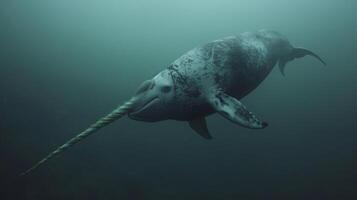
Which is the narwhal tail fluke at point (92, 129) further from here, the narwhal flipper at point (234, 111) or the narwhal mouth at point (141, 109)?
the narwhal flipper at point (234, 111)

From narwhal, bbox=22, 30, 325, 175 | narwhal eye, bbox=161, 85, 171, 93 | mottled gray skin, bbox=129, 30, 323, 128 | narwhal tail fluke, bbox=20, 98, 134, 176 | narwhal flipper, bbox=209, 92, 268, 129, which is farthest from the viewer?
→ narwhal eye, bbox=161, 85, 171, 93

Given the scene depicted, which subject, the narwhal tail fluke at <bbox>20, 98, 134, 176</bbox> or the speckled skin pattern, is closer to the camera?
the narwhal tail fluke at <bbox>20, 98, 134, 176</bbox>

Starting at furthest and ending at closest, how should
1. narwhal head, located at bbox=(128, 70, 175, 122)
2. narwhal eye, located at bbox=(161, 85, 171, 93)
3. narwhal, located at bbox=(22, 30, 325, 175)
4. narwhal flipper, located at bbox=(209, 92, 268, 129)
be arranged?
narwhal eye, located at bbox=(161, 85, 171, 93) → narwhal head, located at bbox=(128, 70, 175, 122) → narwhal, located at bbox=(22, 30, 325, 175) → narwhal flipper, located at bbox=(209, 92, 268, 129)

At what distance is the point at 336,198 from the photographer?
10797 mm

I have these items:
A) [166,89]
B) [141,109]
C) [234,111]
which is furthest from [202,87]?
[141,109]

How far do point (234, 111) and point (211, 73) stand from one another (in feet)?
3.77

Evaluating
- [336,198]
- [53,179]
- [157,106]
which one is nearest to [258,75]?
[157,106]

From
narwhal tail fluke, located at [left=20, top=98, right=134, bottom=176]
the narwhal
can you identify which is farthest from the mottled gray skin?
narwhal tail fluke, located at [left=20, top=98, right=134, bottom=176]

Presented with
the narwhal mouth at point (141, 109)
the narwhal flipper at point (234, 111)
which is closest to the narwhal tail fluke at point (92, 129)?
the narwhal mouth at point (141, 109)

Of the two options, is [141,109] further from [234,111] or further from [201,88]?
[234,111]

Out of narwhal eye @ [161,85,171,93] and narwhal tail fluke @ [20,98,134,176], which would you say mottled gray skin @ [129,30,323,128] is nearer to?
narwhal eye @ [161,85,171,93]

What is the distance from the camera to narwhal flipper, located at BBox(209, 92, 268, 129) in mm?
6074

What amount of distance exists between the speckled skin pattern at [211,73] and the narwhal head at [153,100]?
0.43ft

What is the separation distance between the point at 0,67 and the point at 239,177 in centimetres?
1536
